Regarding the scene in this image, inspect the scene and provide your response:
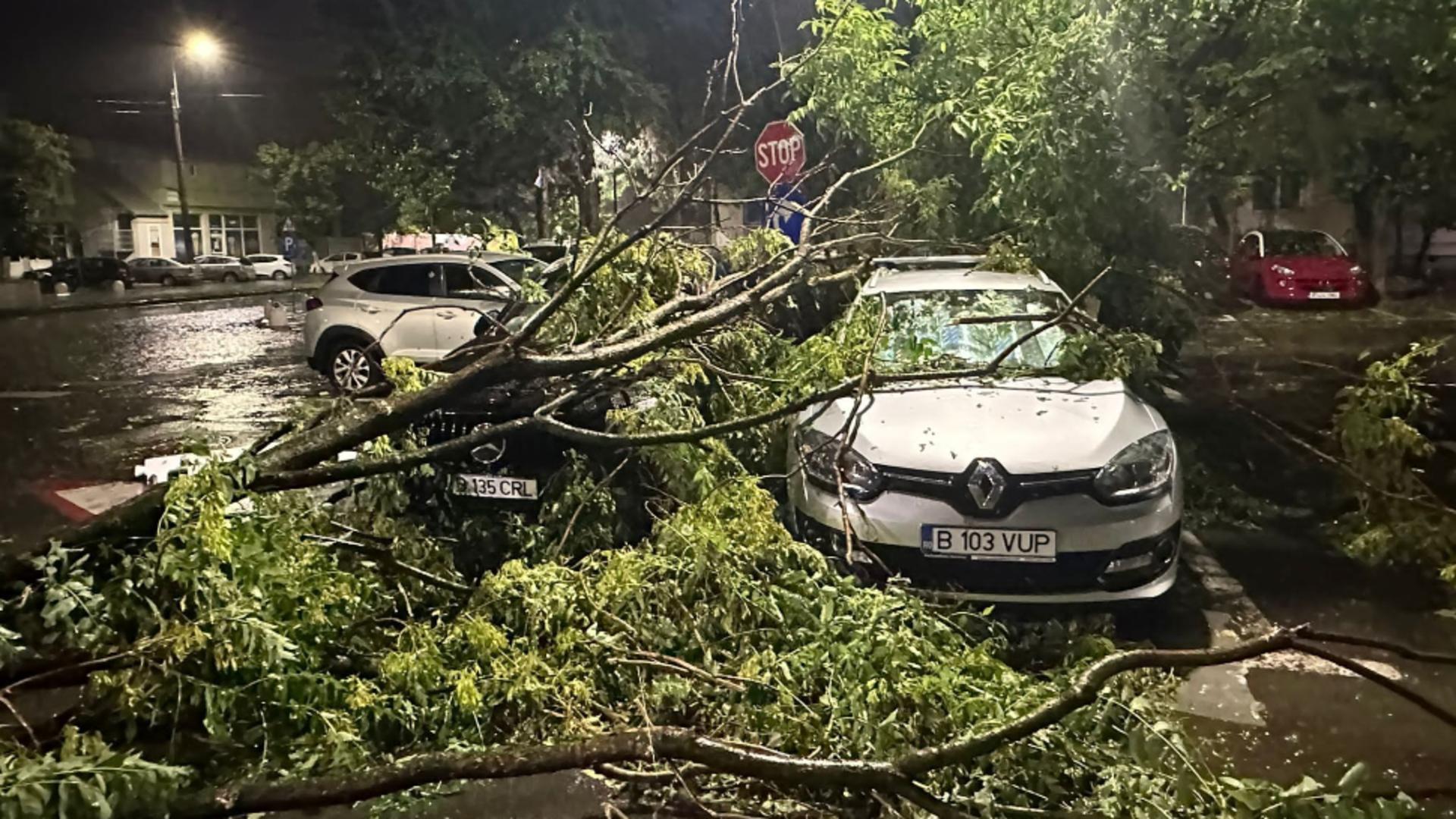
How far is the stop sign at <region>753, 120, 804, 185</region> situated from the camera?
7.67 metres

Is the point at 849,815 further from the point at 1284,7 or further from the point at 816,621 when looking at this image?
the point at 1284,7

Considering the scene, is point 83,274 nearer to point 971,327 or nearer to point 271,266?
point 271,266

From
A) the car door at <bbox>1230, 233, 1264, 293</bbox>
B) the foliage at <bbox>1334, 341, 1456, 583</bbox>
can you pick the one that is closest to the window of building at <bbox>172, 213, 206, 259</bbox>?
the car door at <bbox>1230, 233, 1264, 293</bbox>

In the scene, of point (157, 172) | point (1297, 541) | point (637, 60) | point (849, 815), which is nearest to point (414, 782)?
point (849, 815)

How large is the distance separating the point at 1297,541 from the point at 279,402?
845 cm

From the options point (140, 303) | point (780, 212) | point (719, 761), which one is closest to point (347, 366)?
point (780, 212)

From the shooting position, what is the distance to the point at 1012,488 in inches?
145

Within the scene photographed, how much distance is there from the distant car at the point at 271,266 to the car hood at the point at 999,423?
69.9 ft

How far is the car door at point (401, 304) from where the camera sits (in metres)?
10.6

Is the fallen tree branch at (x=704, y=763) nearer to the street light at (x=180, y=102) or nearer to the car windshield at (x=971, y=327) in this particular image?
the car windshield at (x=971, y=327)

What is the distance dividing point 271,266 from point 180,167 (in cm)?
679

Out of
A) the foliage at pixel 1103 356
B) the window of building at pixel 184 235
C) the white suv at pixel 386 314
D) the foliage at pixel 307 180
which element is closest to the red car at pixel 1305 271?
the white suv at pixel 386 314

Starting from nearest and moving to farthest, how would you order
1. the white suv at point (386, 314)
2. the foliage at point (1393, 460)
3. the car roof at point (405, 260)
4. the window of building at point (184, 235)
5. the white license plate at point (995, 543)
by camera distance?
the white license plate at point (995, 543)
the foliage at point (1393, 460)
the white suv at point (386, 314)
the car roof at point (405, 260)
the window of building at point (184, 235)

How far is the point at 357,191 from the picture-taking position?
16844mm
